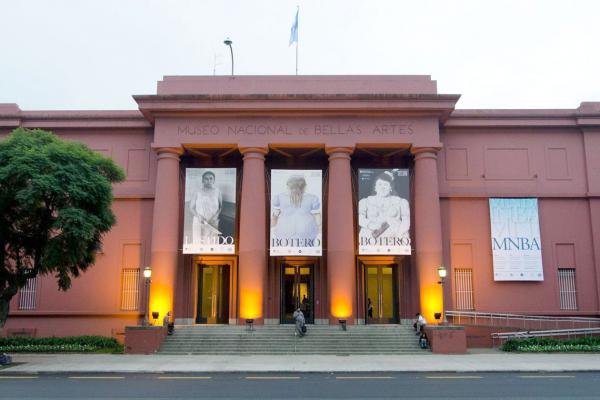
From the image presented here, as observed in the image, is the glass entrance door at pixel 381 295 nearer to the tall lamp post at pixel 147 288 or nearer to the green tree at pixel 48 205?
the tall lamp post at pixel 147 288

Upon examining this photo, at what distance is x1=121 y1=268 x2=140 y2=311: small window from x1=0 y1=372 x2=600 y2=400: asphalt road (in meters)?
10.7

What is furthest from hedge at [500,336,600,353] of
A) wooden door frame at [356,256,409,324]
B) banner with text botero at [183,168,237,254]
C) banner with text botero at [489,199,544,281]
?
banner with text botero at [183,168,237,254]

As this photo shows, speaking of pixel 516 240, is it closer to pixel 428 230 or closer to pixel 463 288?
pixel 463 288

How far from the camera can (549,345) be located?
23.4 meters

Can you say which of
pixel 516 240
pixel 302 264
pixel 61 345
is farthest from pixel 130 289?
pixel 516 240

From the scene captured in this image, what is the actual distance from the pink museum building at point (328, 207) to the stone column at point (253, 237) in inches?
2.8

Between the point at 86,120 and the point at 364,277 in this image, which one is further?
the point at 364,277

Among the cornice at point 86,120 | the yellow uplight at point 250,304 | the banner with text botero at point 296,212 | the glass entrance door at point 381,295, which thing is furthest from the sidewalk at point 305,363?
the cornice at point 86,120

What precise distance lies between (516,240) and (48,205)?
2161 centimetres

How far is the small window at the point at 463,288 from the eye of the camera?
93.0 ft

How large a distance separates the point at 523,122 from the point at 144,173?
20004 mm

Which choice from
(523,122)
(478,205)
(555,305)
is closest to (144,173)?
(478,205)

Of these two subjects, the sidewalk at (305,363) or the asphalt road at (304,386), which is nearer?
the asphalt road at (304,386)

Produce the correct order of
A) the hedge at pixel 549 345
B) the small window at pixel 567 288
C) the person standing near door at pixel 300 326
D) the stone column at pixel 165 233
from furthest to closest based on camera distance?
the small window at pixel 567 288
the stone column at pixel 165 233
the person standing near door at pixel 300 326
the hedge at pixel 549 345
